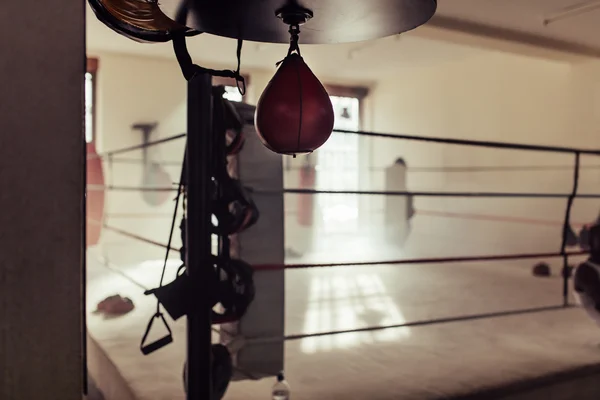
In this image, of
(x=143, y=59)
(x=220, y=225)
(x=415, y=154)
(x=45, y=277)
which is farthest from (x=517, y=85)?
(x=45, y=277)

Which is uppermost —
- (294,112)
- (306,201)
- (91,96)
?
(91,96)

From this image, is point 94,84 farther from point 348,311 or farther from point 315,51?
point 348,311

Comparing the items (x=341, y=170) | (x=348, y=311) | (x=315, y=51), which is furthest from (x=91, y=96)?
(x=348, y=311)

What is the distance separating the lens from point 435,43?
5.25 m

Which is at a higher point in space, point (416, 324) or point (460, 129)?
point (460, 129)

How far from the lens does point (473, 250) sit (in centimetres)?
552

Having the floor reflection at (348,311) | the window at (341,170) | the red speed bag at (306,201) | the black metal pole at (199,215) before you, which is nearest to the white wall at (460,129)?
the red speed bag at (306,201)

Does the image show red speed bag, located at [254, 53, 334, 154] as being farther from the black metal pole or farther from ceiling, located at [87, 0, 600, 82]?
ceiling, located at [87, 0, 600, 82]

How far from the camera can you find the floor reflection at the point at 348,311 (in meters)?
2.56

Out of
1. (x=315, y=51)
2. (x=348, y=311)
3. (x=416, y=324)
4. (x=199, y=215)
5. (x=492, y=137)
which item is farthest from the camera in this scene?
(x=315, y=51)

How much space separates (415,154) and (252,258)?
15.9 ft

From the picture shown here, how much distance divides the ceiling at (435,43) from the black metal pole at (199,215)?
7.72ft

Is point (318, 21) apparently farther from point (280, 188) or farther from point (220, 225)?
point (280, 188)

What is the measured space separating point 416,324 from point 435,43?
3932 mm
